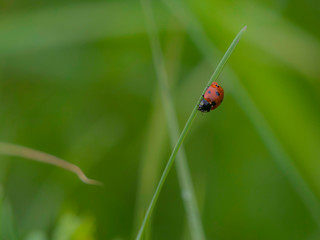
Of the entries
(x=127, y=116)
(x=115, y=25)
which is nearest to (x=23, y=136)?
(x=127, y=116)

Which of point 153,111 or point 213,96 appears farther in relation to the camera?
point 153,111

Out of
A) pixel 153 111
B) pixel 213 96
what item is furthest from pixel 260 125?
pixel 153 111

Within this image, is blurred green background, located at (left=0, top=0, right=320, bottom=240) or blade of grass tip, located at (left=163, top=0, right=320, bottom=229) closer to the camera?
blade of grass tip, located at (left=163, top=0, right=320, bottom=229)

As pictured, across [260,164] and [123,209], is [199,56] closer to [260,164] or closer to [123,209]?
[260,164]

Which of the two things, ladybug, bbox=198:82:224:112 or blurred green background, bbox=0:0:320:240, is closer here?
ladybug, bbox=198:82:224:112

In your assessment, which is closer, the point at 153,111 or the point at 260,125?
the point at 260,125

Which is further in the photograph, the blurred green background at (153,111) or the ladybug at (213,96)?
the blurred green background at (153,111)

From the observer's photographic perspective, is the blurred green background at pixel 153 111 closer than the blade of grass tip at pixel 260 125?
No

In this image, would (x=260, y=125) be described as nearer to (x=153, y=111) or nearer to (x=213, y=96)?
(x=213, y=96)
